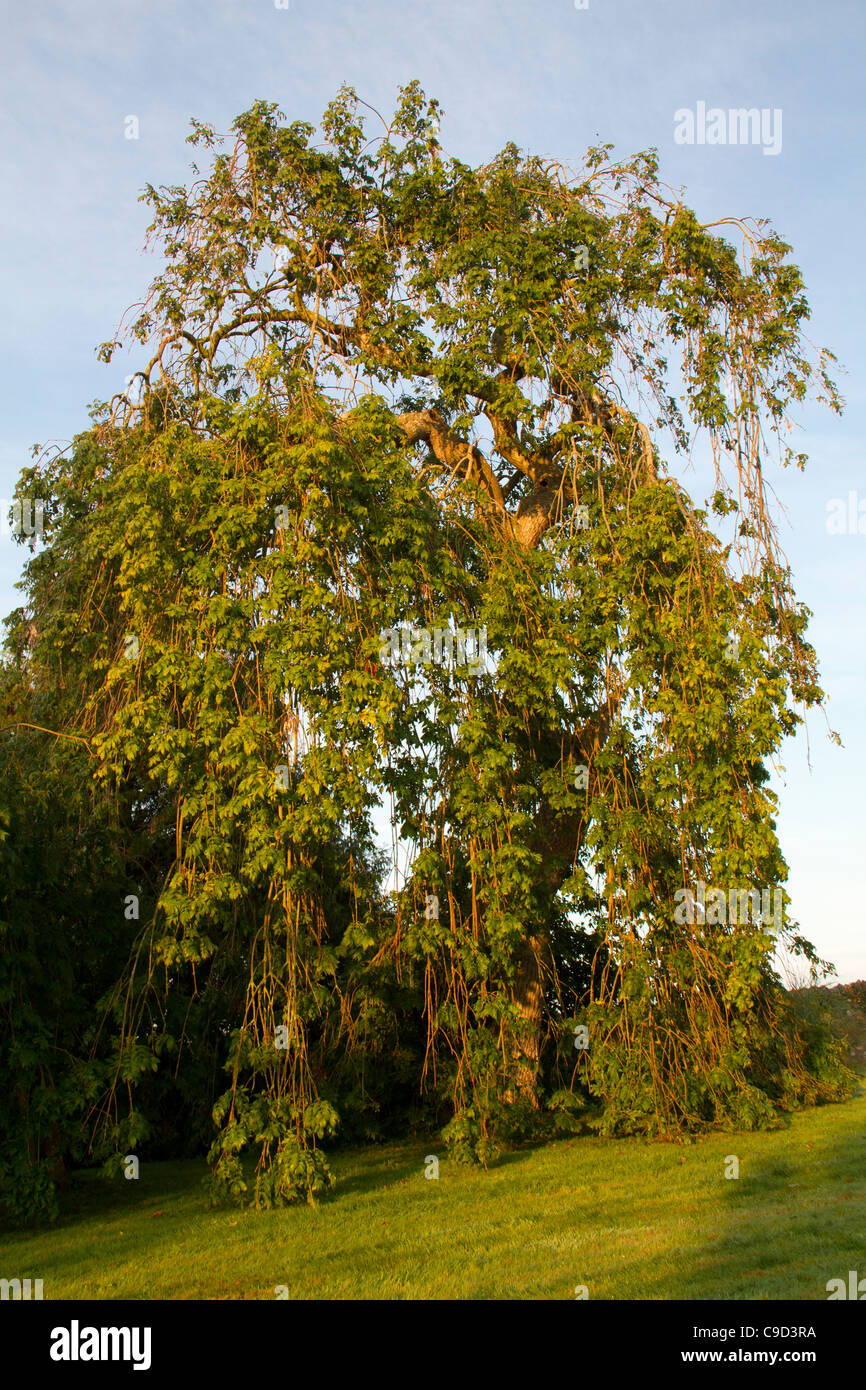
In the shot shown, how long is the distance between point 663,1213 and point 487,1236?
1353mm

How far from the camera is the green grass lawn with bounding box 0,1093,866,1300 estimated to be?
5984 millimetres

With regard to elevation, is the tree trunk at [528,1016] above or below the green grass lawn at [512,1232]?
above

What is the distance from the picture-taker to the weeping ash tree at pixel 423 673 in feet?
28.5

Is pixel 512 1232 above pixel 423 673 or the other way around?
the other way around

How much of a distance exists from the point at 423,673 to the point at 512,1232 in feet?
14.2

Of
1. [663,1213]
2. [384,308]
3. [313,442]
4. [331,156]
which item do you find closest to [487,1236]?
[663,1213]

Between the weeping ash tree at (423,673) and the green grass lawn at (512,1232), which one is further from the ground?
the weeping ash tree at (423,673)

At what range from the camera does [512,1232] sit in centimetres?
736

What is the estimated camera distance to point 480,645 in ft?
32.4

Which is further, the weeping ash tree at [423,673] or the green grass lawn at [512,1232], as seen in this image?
the weeping ash tree at [423,673]

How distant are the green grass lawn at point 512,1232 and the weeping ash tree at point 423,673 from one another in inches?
23.2

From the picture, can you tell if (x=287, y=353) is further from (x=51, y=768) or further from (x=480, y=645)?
(x=51, y=768)

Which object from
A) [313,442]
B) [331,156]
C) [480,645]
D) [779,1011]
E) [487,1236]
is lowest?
[487,1236]
